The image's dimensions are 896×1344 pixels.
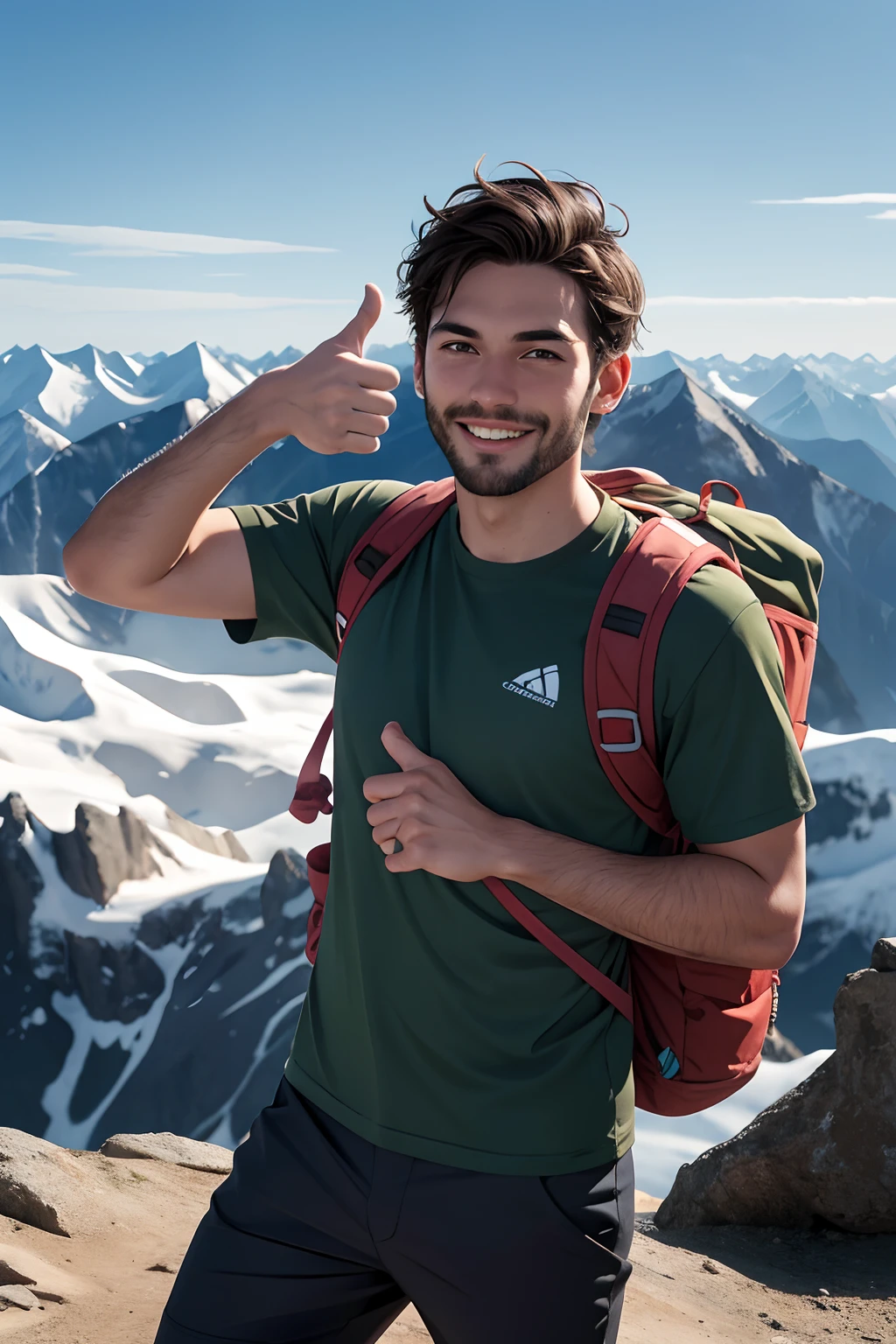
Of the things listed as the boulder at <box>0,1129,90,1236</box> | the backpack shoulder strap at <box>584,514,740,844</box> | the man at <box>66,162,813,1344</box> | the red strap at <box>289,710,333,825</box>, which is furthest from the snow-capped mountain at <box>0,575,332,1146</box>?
the backpack shoulder strap at <box>584,514,740,844</box>

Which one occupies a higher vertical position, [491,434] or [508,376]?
[508,376]

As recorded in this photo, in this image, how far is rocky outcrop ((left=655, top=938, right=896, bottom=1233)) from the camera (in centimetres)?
766

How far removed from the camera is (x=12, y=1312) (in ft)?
15.3

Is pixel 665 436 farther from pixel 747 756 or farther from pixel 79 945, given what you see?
pixel 747 756

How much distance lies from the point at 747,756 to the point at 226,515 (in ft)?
4.62

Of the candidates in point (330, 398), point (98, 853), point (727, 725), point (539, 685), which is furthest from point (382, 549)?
point (98, 853)

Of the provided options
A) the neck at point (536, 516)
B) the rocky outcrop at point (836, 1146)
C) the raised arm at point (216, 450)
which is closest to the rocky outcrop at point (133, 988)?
the rocky outcrop at point (836, 1146)

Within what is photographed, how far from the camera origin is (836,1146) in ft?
25.6

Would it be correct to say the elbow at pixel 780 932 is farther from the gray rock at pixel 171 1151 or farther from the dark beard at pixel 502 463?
the gray rock at pixel 171 1151

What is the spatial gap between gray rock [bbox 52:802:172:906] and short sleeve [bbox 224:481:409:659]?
3818 centimetres

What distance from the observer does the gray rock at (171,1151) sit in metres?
7.59

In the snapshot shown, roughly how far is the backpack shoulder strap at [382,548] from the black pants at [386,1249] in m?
0.79

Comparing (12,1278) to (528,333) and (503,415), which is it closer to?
(503,415)

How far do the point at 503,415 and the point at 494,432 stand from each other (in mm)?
49
